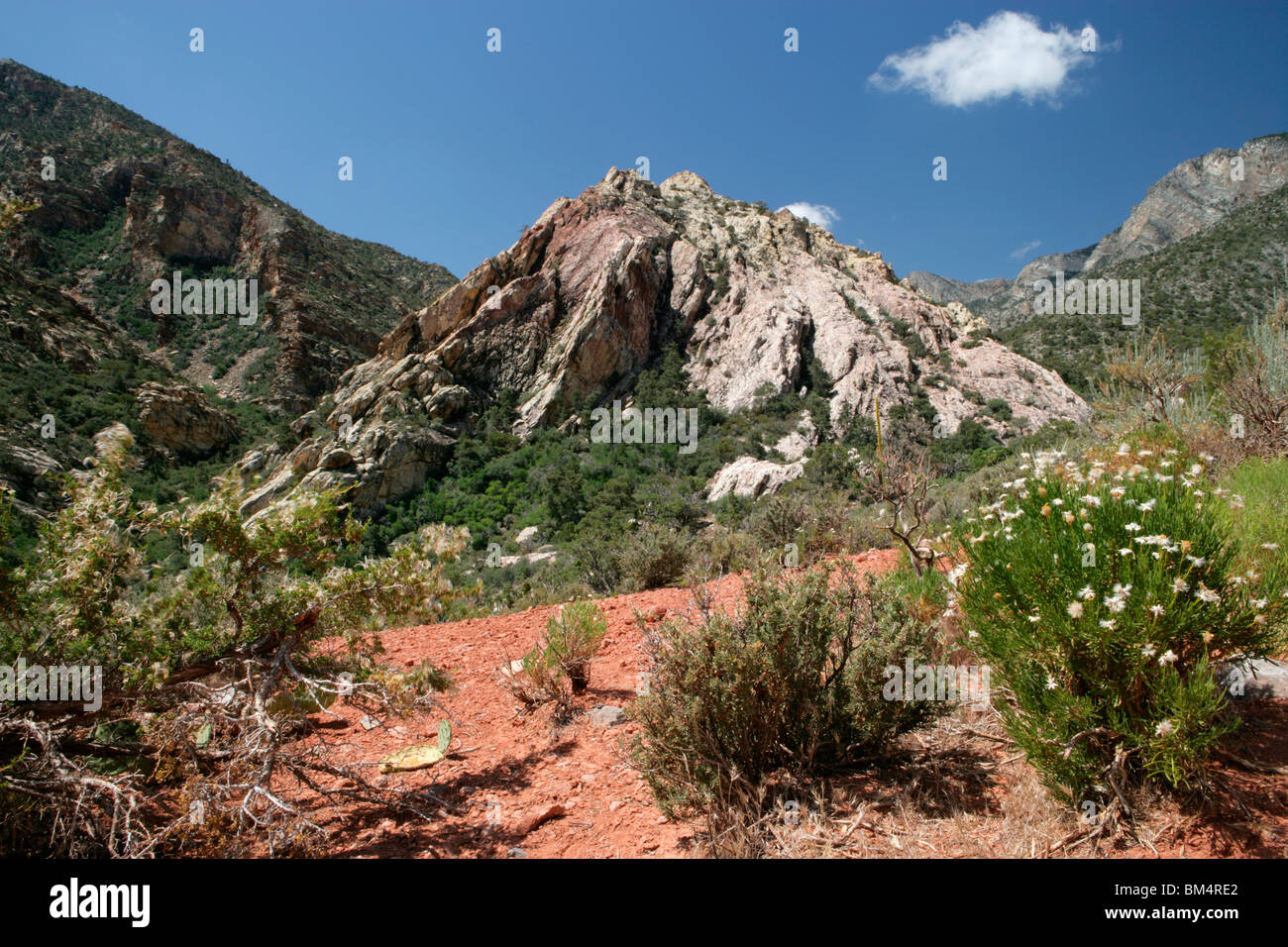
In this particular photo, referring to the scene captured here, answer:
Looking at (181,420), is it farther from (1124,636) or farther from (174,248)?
(1124,636)

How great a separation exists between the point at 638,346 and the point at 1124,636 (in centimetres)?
3412

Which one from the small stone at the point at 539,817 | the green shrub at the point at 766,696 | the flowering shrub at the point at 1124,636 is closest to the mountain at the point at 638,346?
the small stone at the point at 539,817

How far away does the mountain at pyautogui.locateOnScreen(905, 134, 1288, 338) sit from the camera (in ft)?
187

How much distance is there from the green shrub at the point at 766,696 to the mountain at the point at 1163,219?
185 feet

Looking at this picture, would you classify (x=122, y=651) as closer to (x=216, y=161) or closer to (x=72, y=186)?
(x=72, y=186)

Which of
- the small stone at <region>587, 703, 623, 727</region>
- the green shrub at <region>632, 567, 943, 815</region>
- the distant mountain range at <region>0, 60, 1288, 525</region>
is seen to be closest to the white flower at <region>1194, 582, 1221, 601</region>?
the green shrub at <region>632, 567, 943, 815</region>

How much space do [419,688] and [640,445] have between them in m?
26.6

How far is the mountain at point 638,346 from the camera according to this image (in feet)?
96.0

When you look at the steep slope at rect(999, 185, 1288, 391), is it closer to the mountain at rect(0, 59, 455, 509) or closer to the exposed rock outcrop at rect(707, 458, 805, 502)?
the exposed rock outcrop at rect(707, 458, 805, 502)

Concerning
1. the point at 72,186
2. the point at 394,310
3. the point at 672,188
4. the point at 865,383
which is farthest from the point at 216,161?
the point at 865,383

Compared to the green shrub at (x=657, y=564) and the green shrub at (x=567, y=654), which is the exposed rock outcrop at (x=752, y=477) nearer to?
the green shrub at (x=657, y=564)

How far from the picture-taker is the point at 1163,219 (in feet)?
237

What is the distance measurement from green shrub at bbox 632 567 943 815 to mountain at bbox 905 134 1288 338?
56321 mm
